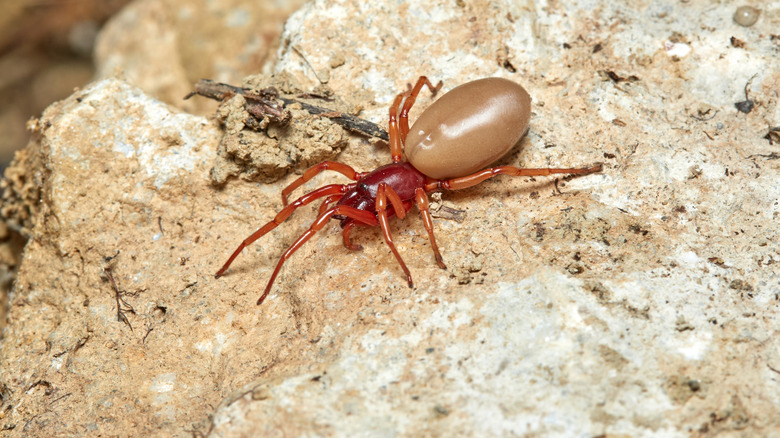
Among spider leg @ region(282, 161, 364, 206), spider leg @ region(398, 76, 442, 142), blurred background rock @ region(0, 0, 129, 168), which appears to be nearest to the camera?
spider leg @ region(282, 161, 364, 206)

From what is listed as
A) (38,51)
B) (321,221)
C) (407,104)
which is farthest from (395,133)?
(38,51)

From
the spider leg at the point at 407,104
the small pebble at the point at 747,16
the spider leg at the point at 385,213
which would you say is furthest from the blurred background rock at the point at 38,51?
the small pebble at the point at 747,16

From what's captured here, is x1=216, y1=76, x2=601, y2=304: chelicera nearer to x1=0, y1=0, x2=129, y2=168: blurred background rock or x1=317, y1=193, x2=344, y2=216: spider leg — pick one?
x1=317, y1=193, x2=344, y2=216: spider leg

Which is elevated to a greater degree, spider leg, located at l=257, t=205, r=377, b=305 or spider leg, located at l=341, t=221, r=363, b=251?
spider leg, located at l=257, t=205, r=377, b=305

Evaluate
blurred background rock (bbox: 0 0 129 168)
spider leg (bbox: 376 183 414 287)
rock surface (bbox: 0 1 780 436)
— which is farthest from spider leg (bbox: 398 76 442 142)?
blurred background rock (bbox: 0 0 129 168)

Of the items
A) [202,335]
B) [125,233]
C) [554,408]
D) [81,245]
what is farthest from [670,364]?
[81,245]

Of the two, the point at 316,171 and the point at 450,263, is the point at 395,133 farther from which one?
the point at 450,263

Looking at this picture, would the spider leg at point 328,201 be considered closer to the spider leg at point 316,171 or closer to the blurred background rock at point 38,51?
the spider leg at point 316,171
